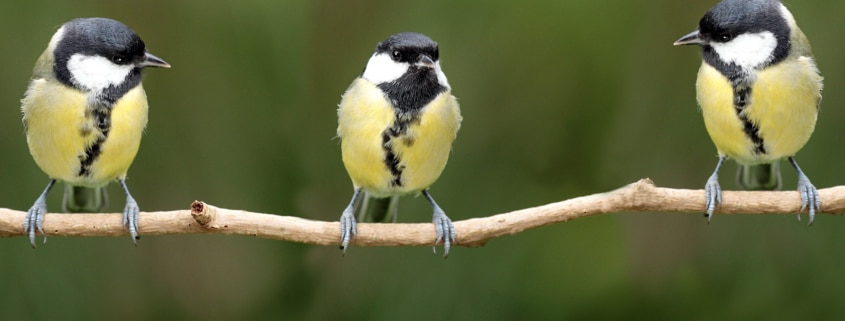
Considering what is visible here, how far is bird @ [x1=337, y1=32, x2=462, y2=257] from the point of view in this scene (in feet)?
7.13

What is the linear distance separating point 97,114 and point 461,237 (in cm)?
72

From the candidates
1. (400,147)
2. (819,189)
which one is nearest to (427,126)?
(400,147)

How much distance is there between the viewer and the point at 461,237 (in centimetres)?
224

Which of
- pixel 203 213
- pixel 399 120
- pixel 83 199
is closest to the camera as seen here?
pixel 203 213

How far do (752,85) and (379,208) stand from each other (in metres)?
0.77

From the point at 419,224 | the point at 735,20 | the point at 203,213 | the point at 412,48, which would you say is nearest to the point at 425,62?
the point at 412,48

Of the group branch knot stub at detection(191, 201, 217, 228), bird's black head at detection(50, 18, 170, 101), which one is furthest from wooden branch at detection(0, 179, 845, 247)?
bird's black head at detection(50, 18, 170, 101)

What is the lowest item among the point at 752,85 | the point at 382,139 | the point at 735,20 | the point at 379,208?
the point at 379,208

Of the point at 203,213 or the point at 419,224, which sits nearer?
the point at 203,213

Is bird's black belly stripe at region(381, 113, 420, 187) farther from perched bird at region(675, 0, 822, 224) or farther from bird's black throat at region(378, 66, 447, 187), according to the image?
perched bird at region(675, 0, 822, 224)

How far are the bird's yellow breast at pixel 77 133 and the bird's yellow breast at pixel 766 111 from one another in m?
1.08

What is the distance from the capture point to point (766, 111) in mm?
2219

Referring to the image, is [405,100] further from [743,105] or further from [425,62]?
[743,105]

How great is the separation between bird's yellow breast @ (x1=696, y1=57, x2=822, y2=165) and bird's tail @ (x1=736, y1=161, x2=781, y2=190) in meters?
0.07
